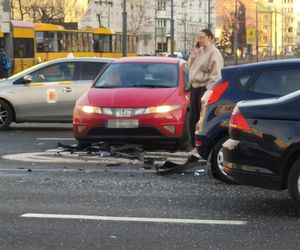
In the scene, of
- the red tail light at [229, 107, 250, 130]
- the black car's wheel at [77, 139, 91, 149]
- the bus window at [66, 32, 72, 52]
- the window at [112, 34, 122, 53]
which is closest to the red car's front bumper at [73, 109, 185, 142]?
the black car's wheel at [77, 139, 91, 149]

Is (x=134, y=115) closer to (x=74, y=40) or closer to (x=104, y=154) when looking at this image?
(x=104, y=154)

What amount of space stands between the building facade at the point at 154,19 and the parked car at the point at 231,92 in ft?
244

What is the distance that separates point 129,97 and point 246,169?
3.91 meters

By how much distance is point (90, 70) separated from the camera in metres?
12.9

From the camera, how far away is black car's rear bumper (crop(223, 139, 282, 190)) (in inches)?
222

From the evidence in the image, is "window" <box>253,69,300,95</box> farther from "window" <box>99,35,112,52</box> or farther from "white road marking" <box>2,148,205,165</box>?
"window" <box>99,35,112,52</box>

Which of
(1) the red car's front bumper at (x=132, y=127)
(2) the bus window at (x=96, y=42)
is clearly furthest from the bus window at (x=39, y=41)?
(1) the red car's front bumper at (x=132, y=127)

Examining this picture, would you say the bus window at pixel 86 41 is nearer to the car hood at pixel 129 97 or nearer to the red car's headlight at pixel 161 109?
the car hood at pixel 129 97

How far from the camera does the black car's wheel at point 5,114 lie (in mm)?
12688

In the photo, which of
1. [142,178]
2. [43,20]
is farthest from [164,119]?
[43,20]

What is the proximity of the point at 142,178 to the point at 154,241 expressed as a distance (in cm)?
267

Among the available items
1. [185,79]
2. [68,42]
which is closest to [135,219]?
[185,79]

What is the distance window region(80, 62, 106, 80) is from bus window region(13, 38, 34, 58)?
19.6 metres

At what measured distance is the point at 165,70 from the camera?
34.4 feet
